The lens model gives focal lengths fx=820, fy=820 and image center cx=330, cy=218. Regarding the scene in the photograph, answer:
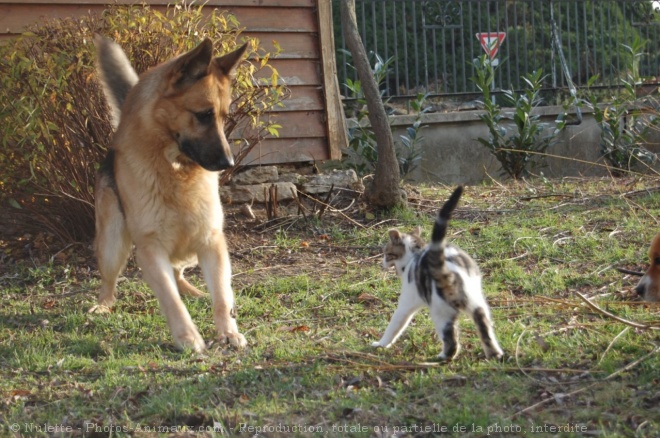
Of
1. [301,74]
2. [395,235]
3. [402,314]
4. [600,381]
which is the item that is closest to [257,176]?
[301,74]

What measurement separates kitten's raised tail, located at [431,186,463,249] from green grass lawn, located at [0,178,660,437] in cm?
64

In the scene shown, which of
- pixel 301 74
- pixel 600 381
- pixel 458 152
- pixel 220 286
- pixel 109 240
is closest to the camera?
pixel 600 381

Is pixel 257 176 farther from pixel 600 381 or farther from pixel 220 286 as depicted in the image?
pixel 600 381

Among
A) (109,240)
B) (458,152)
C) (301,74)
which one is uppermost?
(301,74)

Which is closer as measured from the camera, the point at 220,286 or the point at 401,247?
the point at 401,247

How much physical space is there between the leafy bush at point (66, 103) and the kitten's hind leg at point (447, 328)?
12.4 feet

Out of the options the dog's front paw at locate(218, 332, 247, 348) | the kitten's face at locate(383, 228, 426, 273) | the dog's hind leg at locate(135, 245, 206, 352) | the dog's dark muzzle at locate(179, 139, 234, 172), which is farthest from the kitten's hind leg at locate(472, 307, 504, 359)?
the dog's dark muzzle at locate(179, 139, 234, 172)

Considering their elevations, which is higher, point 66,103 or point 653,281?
point 66,103

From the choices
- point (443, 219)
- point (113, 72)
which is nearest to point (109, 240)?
point (113, 72)

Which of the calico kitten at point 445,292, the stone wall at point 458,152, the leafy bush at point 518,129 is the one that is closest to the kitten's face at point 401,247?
the calico kitten at point 445,292

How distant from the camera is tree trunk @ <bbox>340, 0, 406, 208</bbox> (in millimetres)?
8195

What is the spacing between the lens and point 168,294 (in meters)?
5.12

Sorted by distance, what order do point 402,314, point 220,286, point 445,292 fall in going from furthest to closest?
point 220,286, point 402,314, point 445,292

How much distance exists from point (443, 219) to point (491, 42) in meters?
9.64
